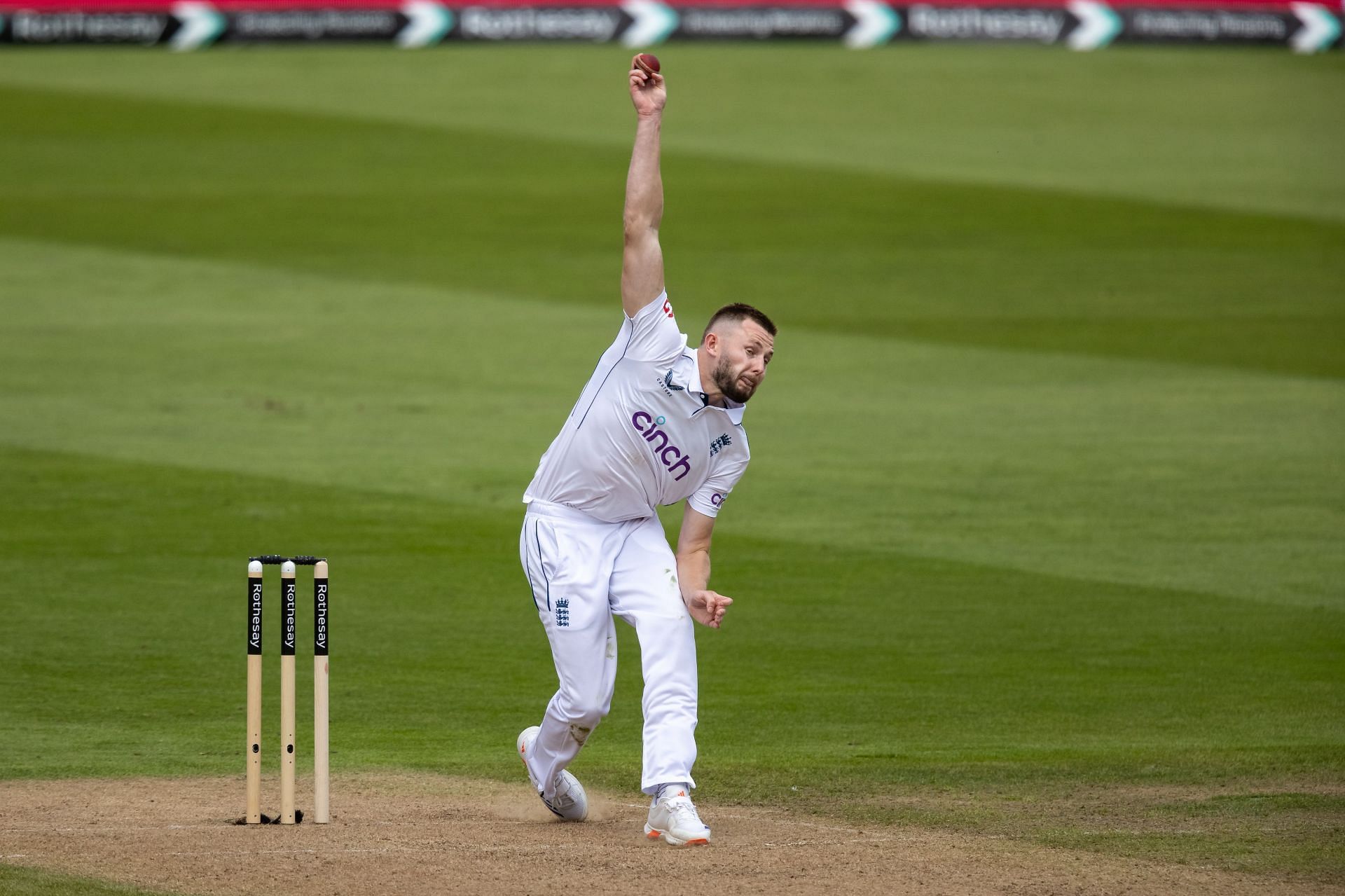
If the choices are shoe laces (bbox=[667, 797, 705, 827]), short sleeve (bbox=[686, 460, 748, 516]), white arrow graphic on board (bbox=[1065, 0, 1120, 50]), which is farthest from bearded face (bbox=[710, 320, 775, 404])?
white arrow graphic on board (bbox=[1065, 0, 1120, 50])

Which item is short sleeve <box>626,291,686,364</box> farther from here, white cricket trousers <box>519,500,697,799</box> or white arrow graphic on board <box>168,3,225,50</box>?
white arrow graphic on board <box>168,3,225,50</box>

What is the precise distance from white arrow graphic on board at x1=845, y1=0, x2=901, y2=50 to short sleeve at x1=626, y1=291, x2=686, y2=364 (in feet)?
86.7

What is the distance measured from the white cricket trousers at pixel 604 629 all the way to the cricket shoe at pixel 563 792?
0.22 feet

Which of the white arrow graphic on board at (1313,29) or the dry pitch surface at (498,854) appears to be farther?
the white arrow graphic on board at (1313,29)

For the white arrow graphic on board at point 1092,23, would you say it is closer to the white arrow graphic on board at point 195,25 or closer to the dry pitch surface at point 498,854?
the white arrow graphic on board at point 195,25

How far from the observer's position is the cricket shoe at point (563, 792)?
789 cm

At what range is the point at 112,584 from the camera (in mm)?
12148

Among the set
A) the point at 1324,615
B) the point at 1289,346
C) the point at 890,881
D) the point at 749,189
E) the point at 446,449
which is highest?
the point at 749,189

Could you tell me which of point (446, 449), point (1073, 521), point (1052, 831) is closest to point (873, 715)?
point (1052, 831)

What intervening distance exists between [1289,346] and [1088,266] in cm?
371

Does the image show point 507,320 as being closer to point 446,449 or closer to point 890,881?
point 446,449

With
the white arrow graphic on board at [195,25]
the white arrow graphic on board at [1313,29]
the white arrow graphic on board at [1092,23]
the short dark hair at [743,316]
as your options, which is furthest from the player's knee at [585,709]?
the white arrow graphic on board at [1313,29]

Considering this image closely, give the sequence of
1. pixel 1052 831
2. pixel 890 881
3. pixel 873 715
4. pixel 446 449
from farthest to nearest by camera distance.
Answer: pixel 446 449 < pixel 873 715 < pixel 1052 831 < pixel 890 881

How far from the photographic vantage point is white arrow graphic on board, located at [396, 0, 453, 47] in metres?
31.8
